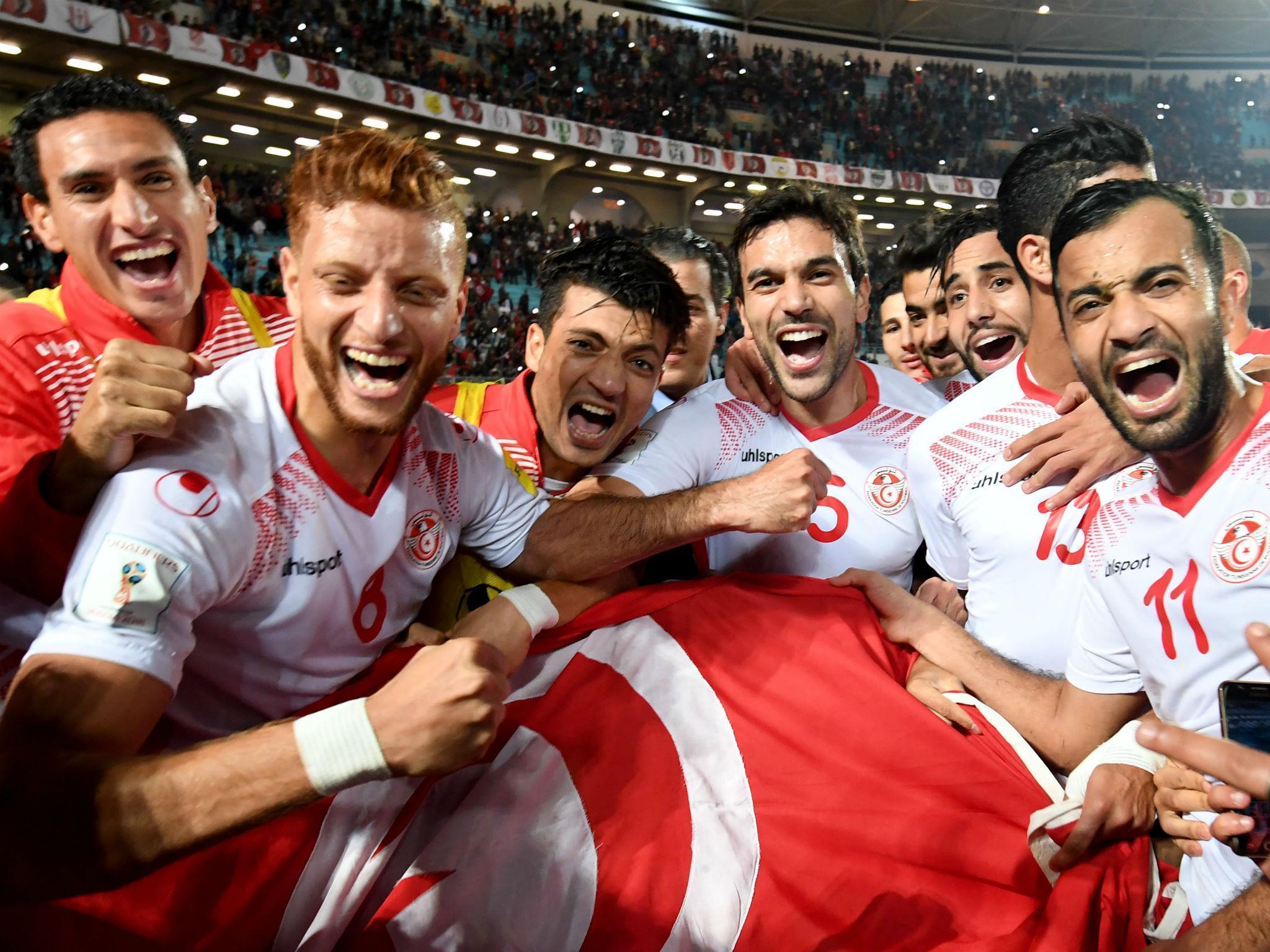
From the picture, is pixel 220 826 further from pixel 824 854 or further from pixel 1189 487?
pixel 1189 487

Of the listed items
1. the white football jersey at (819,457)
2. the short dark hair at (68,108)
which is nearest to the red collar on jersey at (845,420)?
the white football jersey at (819,457)

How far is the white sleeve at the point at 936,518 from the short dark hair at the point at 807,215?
83 centimetres

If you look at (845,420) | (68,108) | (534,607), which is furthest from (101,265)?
(845,420)

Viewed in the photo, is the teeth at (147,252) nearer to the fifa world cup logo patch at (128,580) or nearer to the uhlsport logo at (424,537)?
the uhlsport logo at (424,537)

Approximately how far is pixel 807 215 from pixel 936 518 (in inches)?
51.0

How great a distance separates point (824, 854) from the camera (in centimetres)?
224

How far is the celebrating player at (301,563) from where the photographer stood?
163cm

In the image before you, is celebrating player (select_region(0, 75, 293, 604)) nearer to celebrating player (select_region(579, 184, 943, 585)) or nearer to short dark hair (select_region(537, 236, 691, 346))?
short dark hair (select_region(537, 236, 691, 346))

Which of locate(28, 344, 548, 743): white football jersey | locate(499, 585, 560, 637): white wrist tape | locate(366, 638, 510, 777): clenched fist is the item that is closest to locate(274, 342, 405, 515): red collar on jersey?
locate(28, 344, 548, 743): white football jersey

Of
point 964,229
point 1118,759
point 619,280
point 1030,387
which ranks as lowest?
point 1118,759

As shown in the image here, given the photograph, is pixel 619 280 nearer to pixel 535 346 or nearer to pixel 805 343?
pixel 535 346

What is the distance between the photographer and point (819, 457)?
3418 millimetres

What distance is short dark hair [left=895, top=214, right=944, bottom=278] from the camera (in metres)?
5.59

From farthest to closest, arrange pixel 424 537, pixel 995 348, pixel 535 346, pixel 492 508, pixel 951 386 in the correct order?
pixel 995 348
pixel 951 386
pixel 535 346
pixel 492 508
pixel 424 537
